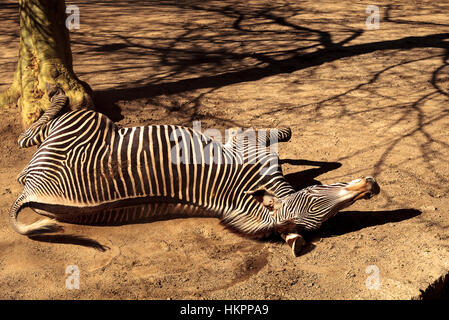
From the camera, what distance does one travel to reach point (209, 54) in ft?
26.3

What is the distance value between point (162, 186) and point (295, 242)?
1145 millimetres

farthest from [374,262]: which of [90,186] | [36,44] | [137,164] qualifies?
[36,44]

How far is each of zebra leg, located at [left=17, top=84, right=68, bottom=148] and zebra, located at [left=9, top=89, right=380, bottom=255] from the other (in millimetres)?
379

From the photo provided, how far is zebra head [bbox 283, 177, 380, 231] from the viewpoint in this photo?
13.4ft

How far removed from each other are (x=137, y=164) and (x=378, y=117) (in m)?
3.22

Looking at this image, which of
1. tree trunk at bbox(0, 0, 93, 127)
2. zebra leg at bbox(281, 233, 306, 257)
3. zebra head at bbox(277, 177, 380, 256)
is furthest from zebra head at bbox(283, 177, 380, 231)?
tree trunk at bbox(0, 0, 93, 127)

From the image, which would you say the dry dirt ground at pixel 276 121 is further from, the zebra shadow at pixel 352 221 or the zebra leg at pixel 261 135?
the zebra leg at pixel 261 135

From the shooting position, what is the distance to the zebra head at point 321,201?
4.08m

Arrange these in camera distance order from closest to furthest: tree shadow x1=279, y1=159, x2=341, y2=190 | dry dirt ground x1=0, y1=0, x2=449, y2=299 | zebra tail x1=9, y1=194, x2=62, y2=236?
dry dirt ground x1=0, y1=0, x2=449, y2=299 < zebra tail x1=9, y1=194, x2=62, y2=236 < tree shadow x1=279, y1=159, x2=341, y2=190

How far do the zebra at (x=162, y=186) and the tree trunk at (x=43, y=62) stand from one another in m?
1.51

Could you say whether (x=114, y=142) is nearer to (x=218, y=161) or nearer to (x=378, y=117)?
(x=218, y=161)

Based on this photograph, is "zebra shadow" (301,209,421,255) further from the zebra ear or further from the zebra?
the zebra ear

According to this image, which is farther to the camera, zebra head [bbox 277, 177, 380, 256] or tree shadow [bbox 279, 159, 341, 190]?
tree shadow [bbox 279, 159, 341, 190]

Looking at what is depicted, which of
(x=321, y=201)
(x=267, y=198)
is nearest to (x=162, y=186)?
(x=267, y=198)
